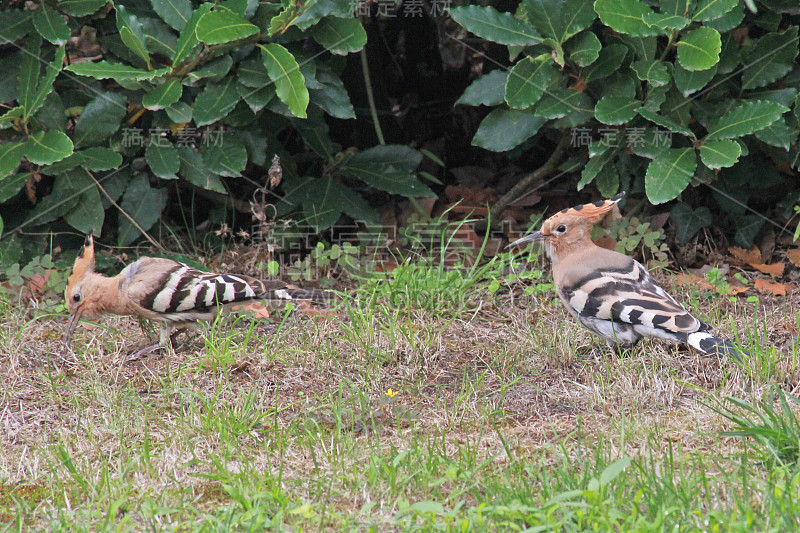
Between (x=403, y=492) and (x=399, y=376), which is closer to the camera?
(x=403, y=492)

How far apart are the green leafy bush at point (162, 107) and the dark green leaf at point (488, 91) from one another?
2.28 ft

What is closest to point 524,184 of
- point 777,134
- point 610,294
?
point 777,134

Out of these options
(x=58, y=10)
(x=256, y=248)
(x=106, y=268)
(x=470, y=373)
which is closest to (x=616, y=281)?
(x=470, y=373)

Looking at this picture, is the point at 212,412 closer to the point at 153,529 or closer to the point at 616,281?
the point at 153,529

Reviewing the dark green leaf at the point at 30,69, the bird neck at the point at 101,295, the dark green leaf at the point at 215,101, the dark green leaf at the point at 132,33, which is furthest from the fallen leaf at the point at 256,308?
the dark green leaf at the point at 30,69

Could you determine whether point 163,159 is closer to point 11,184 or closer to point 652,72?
point 11,184

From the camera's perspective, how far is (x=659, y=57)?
17.5 feet

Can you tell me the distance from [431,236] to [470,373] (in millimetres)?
1914

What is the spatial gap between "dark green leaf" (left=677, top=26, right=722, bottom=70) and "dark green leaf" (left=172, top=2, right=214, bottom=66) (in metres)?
2.59

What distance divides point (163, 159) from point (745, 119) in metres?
3.39

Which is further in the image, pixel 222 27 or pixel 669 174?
pixel 669 174

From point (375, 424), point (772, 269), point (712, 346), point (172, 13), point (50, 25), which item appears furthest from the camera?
point (772, 269)

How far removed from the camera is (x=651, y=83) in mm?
5137

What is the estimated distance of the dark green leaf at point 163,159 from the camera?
5.44m
